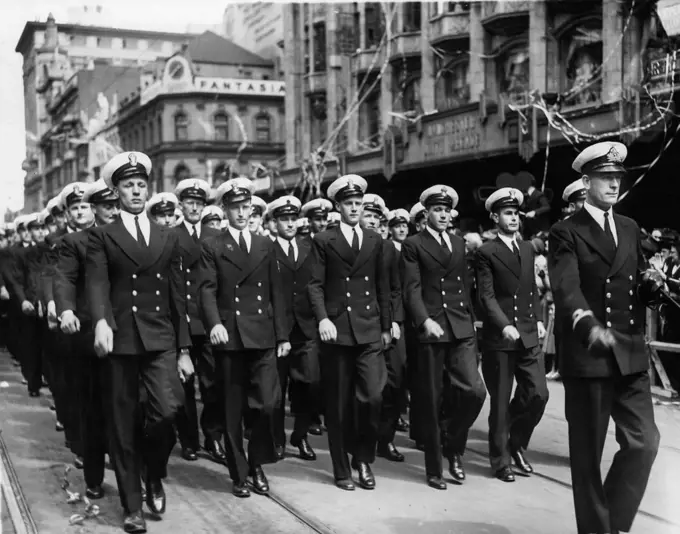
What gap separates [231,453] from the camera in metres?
6.80

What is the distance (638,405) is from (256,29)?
155ft

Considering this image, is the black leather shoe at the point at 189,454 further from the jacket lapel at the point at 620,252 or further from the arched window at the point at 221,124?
the arched window at the point at 221,124

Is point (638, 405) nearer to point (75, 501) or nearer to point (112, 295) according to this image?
point (112, 295)

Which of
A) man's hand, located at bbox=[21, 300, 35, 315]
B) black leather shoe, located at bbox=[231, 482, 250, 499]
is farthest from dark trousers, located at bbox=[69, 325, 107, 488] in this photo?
man's hand, located at bbox=[21, 300, 35, 315]

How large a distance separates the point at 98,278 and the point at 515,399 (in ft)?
11.4

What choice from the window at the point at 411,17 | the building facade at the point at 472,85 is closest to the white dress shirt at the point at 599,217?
the building facade at the point at 472,85

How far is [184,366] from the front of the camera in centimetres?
627

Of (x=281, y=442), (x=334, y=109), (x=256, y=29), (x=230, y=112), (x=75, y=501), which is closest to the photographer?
(x=75, y=501)

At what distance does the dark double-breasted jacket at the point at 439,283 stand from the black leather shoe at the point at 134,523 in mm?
2620

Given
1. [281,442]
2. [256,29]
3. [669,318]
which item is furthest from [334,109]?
[281,442]

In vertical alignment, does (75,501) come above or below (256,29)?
below

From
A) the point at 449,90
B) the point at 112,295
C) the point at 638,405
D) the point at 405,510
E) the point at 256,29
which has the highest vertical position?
the point at 256,29

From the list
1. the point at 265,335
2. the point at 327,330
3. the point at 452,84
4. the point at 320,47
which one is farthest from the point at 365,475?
the point at 320,47

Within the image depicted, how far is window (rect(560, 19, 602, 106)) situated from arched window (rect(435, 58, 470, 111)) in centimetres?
461
